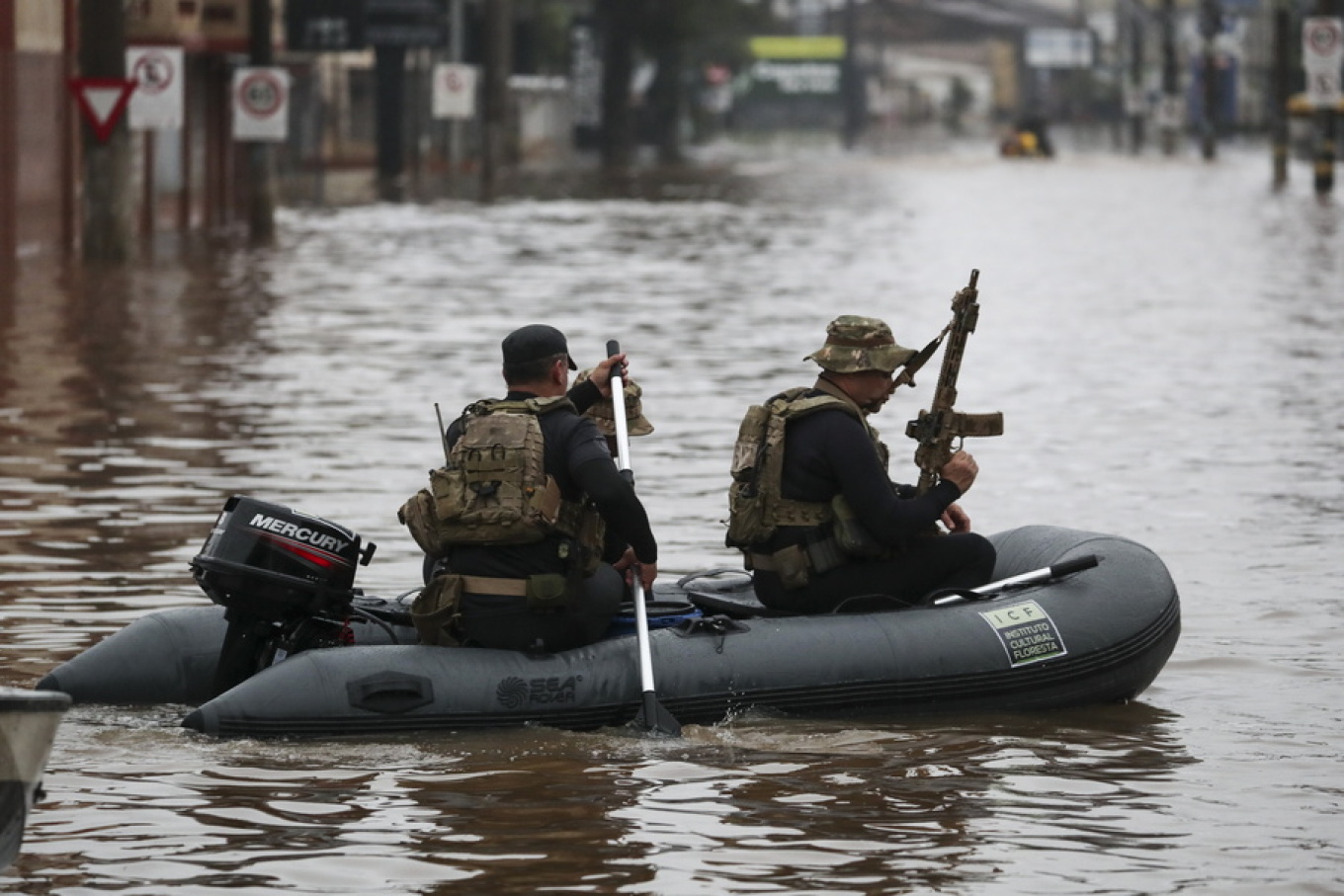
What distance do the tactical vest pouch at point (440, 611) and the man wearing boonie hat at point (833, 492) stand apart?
41.4 inches

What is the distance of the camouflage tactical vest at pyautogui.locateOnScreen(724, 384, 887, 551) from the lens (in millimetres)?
10133

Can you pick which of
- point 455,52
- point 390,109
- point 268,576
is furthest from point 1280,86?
point 268,576

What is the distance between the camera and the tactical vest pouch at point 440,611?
31.7ft

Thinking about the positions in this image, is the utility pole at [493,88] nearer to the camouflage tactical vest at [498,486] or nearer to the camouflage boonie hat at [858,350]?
the camouflage boonie hat at [858,350]

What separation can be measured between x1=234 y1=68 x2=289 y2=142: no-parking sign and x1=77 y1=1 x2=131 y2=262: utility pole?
388cm

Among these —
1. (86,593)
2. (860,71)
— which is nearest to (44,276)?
(86,593)

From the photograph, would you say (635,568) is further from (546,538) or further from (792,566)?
(792,566)

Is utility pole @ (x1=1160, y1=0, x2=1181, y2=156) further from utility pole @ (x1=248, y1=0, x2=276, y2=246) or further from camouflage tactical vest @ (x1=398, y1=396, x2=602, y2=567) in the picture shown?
camouflage tactical vest @ (x1=398, y1=396, x2=602, y2=567)

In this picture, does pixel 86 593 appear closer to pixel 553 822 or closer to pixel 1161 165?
pixel 553 822

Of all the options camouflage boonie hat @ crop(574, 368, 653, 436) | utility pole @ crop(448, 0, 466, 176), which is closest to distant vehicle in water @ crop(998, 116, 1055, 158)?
utility pole @ crop(448, 0, 466, 176)

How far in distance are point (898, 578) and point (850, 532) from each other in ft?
1.08

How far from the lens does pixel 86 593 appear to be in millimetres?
12188

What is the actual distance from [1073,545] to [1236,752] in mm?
1313

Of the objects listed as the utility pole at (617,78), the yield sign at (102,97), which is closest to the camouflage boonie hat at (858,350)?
the yield sign at (102,97)
